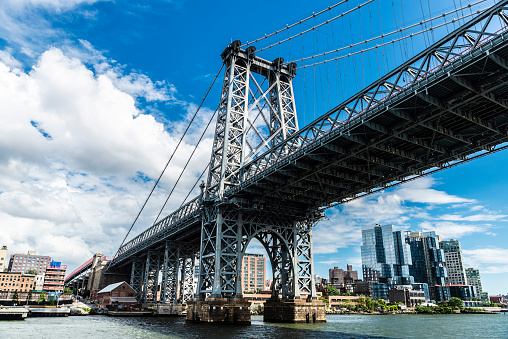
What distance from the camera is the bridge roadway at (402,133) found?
25656mm

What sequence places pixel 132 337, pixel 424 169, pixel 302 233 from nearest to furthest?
pixel 132 337 → pixel 424 169 → pixel 302 233

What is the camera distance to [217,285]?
47.3 metres

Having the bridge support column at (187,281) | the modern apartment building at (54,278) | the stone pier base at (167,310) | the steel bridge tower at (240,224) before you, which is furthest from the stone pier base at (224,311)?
the modern apartment building at (54,278)

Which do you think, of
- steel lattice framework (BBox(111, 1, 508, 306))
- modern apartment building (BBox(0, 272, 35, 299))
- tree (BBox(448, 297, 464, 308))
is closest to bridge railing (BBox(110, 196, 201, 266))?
steel lattice framework (BBox(111, 1, 508, 306))

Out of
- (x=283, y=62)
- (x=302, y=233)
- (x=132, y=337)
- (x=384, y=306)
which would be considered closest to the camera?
(x=132, y=337)

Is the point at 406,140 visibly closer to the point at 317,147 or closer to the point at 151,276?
the point at 317,147

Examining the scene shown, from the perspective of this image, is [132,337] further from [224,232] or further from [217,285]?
[224,232]

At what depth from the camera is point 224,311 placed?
151 ft

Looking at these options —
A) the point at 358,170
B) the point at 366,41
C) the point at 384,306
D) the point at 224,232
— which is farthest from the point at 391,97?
the point at 384,306

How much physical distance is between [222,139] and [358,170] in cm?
2370

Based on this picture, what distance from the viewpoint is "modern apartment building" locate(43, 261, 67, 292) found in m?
181

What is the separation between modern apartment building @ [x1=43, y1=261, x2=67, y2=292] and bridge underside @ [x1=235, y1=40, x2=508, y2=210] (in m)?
170

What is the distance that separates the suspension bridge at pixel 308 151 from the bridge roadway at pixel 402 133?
10cm

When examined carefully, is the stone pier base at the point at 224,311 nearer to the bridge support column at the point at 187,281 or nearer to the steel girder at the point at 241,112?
the steel girder at the point at 241,112
